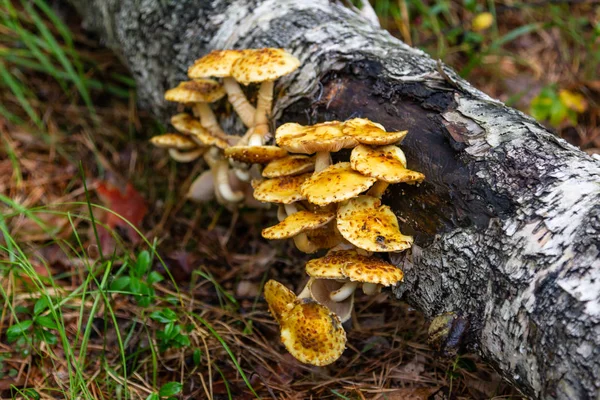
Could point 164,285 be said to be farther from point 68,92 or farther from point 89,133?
point 68,92

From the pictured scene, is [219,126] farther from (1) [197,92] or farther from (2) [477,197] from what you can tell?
(2) [477,197]

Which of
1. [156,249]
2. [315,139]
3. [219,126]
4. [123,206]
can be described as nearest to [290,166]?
[315,139]

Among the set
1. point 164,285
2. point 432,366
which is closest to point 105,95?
point 164,285

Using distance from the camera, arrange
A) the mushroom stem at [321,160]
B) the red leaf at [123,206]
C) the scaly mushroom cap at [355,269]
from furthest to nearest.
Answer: the red leaf at [123,206], the mushroom stem at [321,160], the scaly mushroom cap at [355,269]

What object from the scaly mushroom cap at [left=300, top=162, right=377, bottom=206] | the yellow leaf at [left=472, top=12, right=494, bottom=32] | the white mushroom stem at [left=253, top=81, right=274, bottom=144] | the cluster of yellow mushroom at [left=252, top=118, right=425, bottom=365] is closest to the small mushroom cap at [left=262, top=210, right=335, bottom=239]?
the cluster of yellow mushroom at [left=252, top=118, right=425, bottom=365]

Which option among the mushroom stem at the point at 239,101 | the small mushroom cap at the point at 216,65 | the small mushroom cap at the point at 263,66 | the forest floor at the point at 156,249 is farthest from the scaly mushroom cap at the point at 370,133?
the forest floor at the point at 156,249

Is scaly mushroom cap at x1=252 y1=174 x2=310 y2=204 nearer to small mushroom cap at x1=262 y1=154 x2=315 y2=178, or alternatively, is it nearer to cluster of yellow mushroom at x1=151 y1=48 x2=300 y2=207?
small mushroom cap at x1=262 y1=154 x2=315 y2=178

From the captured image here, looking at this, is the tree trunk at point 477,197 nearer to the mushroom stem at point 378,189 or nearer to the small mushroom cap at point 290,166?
the mushroom stem at point 378,189
